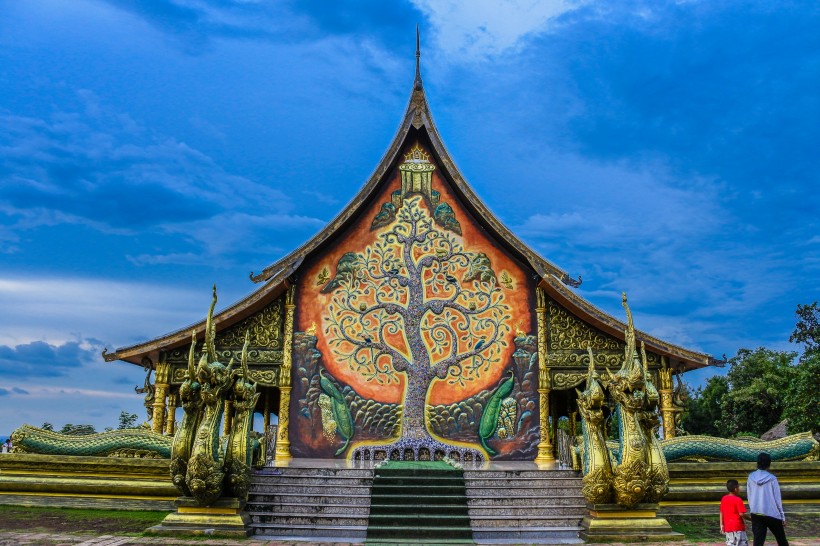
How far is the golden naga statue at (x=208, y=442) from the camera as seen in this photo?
300 inches

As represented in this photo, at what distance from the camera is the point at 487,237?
39.2ft

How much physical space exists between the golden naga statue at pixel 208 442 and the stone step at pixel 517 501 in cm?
275

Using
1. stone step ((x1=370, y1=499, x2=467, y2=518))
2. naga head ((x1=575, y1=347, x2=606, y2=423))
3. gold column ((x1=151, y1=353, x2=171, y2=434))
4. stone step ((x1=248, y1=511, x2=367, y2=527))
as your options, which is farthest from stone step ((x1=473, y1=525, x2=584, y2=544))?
gold column ((x1=151, y1=353, x2=171, y2=434))

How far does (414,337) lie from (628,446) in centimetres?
447

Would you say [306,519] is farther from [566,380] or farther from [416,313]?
[566,380]

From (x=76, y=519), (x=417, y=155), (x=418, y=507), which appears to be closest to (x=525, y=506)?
(x=418, y=507)

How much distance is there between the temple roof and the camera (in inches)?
436

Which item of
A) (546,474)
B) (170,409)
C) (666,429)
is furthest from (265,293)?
(666,429)

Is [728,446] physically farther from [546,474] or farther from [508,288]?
[508,288]

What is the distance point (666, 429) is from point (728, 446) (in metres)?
1.33

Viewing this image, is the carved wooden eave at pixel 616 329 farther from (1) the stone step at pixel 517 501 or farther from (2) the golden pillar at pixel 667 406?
(1) the stone step at pixel 517 501

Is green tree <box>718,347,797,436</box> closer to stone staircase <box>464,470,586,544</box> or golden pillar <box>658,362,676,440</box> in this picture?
golden pillar <box>658,362,676,440</box>

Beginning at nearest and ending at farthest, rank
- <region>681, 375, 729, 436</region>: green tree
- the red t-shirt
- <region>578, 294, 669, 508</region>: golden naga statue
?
1. the red t-shirt
2. <region>578, 294, 669, 508</region>: golden naga statue
3. <region>681, 375, 729, 436</region>: green tree

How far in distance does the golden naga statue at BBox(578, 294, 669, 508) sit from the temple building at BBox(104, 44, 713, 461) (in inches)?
116
